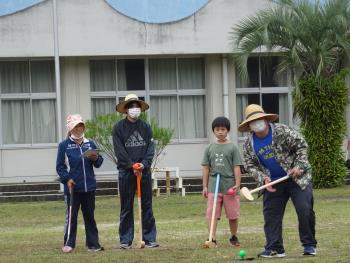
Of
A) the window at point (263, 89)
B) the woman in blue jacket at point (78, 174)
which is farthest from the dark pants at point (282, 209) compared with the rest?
the window at point (263, 89)

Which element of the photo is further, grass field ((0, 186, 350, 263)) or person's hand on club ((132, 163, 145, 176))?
person's hand on club ((132, 163, 145, 176))

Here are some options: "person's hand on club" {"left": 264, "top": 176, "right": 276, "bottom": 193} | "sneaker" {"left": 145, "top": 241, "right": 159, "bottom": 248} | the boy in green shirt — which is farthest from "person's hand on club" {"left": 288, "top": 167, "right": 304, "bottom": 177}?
"sneaker" {"left": 145, "top": 241, "right": 159, "bottom": 248}

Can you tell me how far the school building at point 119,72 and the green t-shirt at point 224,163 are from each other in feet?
47.2

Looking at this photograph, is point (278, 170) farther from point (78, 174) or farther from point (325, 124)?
point (325, 124)

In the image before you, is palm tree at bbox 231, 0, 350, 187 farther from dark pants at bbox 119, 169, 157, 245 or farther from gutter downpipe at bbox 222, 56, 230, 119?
dark pants at bbox 119, 169, 157, 245

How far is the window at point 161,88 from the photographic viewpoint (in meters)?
28.7

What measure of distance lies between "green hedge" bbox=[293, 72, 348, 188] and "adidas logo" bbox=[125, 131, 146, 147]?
1375cm

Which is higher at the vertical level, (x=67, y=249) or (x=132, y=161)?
(x=132, y=161)

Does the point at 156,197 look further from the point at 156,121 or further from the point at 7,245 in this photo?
the point at 7,245

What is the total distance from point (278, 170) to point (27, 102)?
19.2 m

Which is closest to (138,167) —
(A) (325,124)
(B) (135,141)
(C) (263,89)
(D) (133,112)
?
(B) (135,141)

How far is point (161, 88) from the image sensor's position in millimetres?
29062

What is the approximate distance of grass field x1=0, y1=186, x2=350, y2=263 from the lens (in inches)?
426

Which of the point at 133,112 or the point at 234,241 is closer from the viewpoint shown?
the point at 133,112
